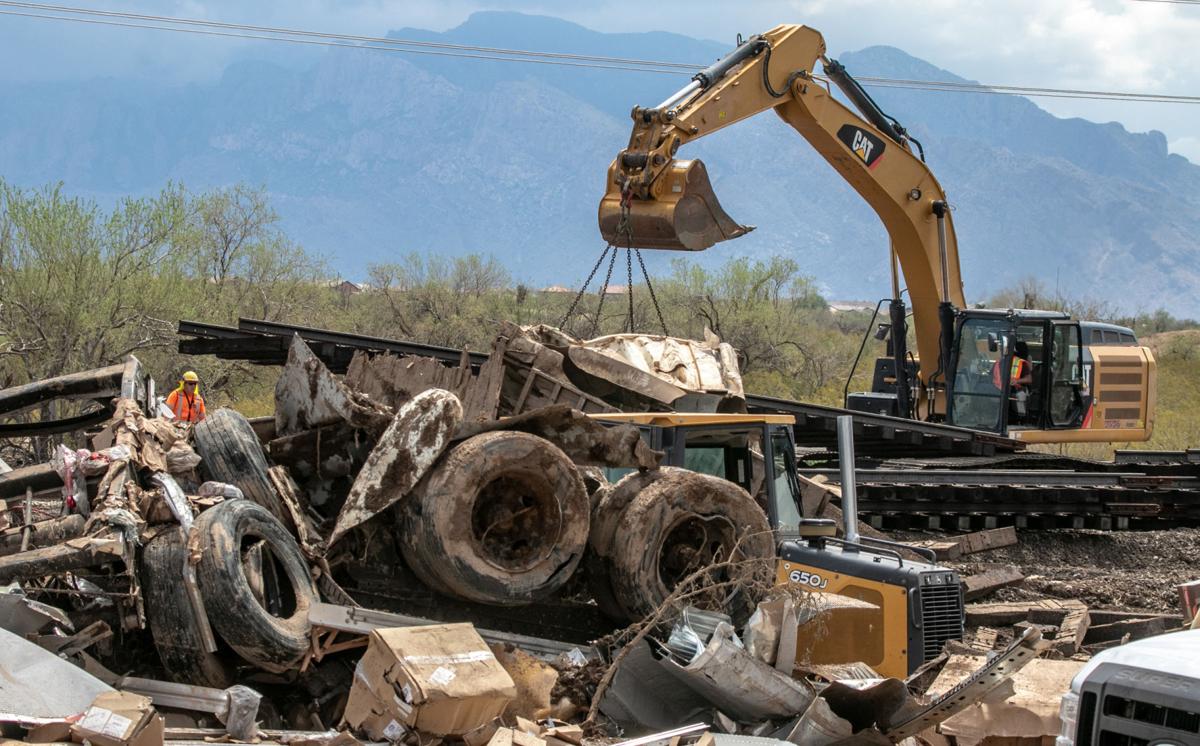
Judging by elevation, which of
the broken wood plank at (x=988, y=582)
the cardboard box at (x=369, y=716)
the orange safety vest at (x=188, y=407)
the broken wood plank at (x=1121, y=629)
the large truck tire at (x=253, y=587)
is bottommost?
the broken wood plank at (x=988, y=582)

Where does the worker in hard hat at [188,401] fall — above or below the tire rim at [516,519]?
above

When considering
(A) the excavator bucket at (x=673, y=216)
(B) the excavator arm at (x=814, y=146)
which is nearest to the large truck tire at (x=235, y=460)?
(A) the excavator bucket at (x=673, y=216)

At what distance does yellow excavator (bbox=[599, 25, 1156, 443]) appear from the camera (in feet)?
53.9

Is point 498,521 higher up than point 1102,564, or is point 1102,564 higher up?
point 498,521

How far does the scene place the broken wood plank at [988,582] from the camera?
1218cm

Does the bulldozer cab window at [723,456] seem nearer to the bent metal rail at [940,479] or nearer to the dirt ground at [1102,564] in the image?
the dirt ground at [1102,564]

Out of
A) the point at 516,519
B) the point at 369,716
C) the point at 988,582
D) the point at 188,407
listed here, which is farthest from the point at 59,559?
the point at 988,582

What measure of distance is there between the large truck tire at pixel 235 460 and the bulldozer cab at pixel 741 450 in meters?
2.40

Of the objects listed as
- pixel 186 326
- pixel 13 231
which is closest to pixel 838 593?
pixel 186 326

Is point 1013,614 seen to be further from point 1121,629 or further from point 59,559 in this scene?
point 59,559

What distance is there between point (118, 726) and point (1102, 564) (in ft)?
42.4

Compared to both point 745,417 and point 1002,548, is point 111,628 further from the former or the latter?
point 1002,548

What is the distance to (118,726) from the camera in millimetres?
5941

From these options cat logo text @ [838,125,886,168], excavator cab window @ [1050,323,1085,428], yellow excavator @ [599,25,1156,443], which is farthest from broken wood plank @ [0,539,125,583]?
excavator cab window @ [1050,323,1085,428]
